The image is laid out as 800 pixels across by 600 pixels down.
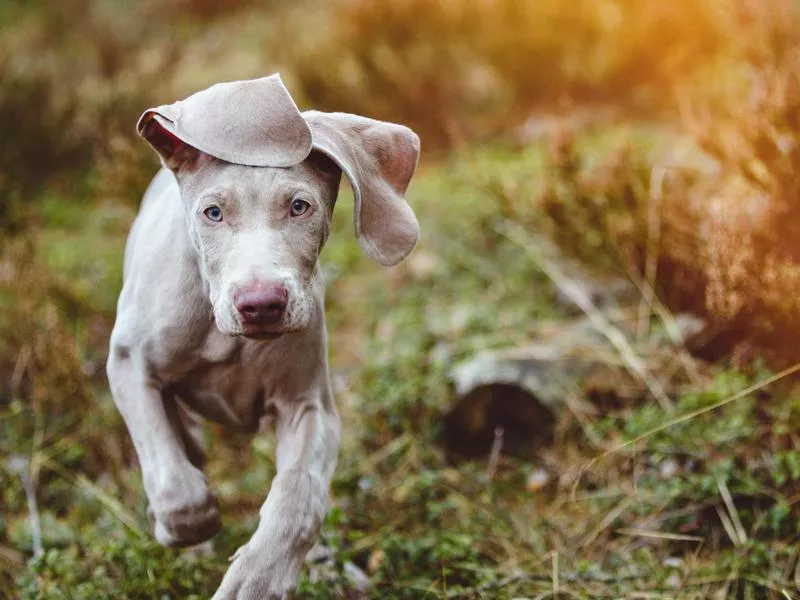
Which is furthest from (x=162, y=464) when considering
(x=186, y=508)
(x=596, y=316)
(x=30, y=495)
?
(x=596, y=316)

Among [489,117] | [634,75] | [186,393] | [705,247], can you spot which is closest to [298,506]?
[186,393]

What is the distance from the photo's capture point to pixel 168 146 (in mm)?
2049

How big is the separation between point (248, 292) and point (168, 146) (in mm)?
478

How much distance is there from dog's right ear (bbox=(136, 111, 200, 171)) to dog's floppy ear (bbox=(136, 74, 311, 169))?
0.20ft

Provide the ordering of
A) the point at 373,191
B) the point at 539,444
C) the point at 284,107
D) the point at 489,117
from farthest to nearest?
the point at 489,117 < the point at 539,444 < the point at 373,191 < the point at 284,107

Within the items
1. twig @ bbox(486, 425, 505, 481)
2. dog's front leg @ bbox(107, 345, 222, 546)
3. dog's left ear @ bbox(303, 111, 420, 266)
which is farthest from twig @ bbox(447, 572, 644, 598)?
dog's left ear @ bbox(303, 111, 420, 266)

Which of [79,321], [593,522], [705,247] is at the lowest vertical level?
[593,522]

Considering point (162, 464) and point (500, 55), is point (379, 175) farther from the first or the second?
point (500, 55)

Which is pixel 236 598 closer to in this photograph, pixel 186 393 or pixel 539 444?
pixel 186 393

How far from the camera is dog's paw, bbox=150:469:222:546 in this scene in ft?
6.77

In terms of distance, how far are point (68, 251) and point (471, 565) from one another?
11.5 ft

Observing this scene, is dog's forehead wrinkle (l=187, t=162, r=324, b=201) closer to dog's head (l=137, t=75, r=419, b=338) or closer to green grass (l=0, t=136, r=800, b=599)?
dog's head (l=137, t=75, r=419, b=338)

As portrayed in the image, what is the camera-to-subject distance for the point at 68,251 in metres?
5.20

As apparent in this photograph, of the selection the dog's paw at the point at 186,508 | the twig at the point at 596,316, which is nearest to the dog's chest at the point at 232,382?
the dog's paw at the point at 186,508
